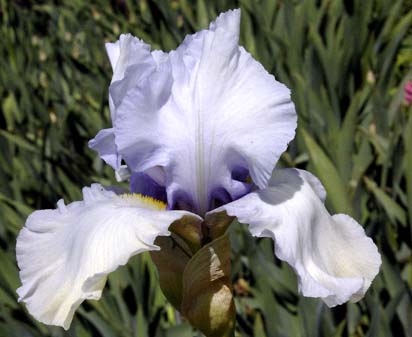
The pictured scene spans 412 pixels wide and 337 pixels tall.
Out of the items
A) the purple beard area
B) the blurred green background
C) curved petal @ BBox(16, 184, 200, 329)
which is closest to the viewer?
curved petal @ BBox(16, 184, 200, 329)

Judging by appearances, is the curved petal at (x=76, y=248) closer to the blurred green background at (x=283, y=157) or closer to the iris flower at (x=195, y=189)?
the iris flower at (x=195, y=189)

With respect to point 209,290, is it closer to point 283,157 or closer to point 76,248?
point 76,248

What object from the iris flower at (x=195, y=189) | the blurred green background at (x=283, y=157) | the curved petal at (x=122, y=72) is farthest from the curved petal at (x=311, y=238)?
the blurred green background at (x=283, y=157)

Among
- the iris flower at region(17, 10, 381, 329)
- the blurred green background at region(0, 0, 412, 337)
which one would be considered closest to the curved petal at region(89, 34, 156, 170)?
the iris flower at region(17, 10, 381, 329)

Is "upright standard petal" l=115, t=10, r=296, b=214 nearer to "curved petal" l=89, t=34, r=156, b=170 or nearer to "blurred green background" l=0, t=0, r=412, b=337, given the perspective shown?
"curved petal" l=89, t=34, r=156, b=170

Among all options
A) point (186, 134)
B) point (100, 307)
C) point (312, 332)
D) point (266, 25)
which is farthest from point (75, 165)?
point (186, 134)

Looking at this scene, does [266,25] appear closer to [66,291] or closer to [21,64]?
[21,64]

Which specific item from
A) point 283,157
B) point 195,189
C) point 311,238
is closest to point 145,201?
point 195,189
